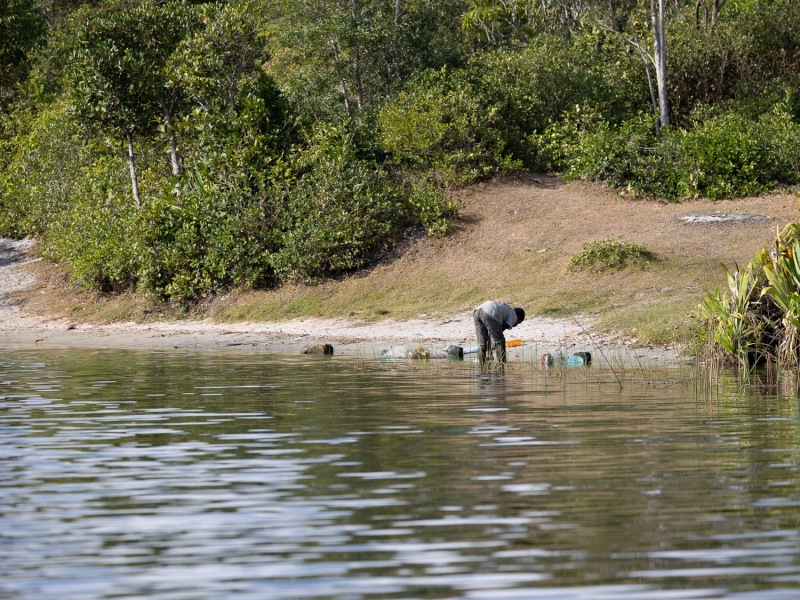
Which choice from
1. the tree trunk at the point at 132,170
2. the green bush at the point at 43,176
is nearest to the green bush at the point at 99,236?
the tree trunk at the point at 132,170

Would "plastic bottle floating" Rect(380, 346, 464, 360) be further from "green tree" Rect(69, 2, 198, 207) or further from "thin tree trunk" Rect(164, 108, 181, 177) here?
"thin tree trunk" Rect(164, 108, 181, 177)

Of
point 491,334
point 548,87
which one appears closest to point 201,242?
point 548,87

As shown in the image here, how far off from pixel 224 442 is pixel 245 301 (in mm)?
18940

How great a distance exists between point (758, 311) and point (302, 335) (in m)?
10.9

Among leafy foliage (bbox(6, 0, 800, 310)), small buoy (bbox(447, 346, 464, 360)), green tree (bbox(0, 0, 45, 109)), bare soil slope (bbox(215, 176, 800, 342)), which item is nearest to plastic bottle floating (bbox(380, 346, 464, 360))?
small buoy (bbox(447, 346, 464, 360))

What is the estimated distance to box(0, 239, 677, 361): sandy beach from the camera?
20.7 meters

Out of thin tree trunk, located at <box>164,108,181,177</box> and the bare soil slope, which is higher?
thin tree trunk, located at <box>164,108,181,177</box>

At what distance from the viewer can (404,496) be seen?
7289mm

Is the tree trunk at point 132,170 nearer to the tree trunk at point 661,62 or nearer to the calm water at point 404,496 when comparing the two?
the tree trunk at point 661,62

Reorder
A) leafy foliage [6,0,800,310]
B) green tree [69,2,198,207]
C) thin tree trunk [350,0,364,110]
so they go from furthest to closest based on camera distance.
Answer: thin tree trunk [350,0,364,110], green tree [69,2,198,207], leafy foliage [6,0,800,310]

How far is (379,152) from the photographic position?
1277 inches

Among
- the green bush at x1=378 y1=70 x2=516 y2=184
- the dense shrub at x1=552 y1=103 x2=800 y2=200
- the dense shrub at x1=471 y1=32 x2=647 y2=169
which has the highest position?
the dense shrub at x1=471 y1=32 x2=647 y2=169

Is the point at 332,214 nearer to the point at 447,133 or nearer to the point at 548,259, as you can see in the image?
the point at 447,133

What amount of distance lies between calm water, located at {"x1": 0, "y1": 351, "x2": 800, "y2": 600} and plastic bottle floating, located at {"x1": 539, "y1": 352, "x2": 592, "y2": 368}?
3582mm
